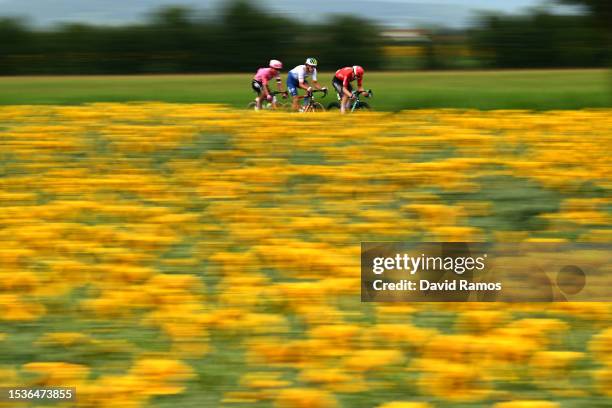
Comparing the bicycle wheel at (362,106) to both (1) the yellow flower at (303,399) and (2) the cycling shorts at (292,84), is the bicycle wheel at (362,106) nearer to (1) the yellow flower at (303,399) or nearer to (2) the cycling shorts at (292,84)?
(2) the cycling shorts at (292,84)

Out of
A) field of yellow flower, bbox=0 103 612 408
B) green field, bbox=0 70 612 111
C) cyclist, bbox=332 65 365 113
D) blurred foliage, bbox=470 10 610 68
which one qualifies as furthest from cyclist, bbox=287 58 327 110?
blurred foliage, bbox=470 10 610 68

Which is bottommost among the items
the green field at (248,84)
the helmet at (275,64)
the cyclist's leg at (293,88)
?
the green field at (248,84)

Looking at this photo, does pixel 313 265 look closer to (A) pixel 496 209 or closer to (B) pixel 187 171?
(A) pixel 496 209

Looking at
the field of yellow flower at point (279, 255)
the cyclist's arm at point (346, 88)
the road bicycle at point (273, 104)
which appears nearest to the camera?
the field of yellow flower at point (279, 255)

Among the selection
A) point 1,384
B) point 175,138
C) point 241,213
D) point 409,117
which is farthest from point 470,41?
point 1,384

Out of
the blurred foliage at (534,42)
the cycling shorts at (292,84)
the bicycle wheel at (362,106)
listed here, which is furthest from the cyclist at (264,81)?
the blurred foliage at (534,42)

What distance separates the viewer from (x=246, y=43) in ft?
116

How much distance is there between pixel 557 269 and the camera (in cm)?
552

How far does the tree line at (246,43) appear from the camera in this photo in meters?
35.2

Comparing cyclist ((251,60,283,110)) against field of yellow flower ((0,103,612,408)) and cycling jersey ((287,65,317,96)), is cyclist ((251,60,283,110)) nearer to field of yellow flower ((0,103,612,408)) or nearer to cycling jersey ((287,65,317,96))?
cycling jersey ((287,65,317,96))

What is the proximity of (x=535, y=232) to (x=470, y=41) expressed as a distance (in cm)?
3079

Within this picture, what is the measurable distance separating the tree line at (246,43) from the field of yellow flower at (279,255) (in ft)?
84.1

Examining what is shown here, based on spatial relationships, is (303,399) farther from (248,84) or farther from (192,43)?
(192,43)

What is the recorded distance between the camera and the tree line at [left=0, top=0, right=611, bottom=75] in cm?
3519
